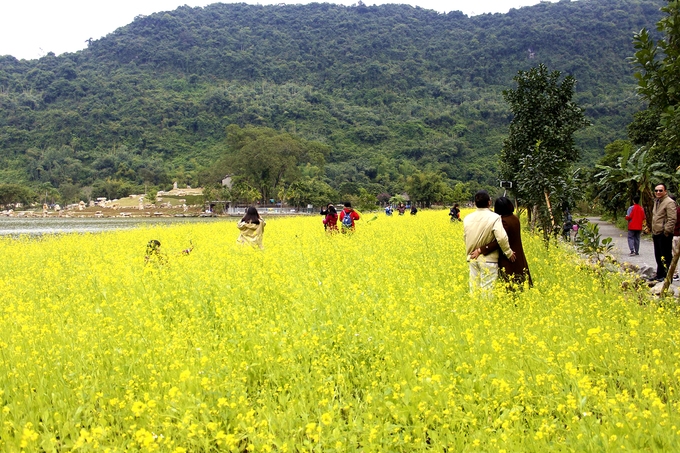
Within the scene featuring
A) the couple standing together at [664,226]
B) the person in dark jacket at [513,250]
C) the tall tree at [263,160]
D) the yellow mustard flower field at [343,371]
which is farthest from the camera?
the tall tree at [263,160]

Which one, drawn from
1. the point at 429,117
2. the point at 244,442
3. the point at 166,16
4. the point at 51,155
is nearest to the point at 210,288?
the point at 244,442

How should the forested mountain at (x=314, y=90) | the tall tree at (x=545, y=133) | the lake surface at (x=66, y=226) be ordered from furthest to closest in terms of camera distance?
the forested mountain at (x=314, y=90) → the lake surface at (x=66, y=226) → the tall tree at (x=545, y=133)

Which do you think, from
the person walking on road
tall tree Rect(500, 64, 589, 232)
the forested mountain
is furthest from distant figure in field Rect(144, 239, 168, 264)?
the forested mountain

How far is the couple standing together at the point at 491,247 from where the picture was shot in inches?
220

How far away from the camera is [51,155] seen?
290ft

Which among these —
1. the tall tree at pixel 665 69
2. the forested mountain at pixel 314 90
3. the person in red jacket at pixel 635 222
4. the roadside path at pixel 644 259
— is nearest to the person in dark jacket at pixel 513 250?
the tall tree at pixel 665 69

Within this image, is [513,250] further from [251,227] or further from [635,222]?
[635,222]

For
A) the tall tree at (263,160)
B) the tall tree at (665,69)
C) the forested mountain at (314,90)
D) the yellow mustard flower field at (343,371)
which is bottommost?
the yellow mustard flower field at (343,371)

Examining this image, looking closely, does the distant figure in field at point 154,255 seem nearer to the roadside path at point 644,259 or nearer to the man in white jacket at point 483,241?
the man in white jacket at point 483,241

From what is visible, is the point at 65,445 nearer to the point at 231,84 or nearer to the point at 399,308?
the point at 399,308

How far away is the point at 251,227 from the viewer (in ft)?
31.4

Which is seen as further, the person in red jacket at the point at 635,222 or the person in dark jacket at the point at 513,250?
the person in red jacket at the point at 635,222

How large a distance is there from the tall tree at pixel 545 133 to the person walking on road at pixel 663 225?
2.10m

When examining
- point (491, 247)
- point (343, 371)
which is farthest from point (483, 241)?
point (343, 371)
